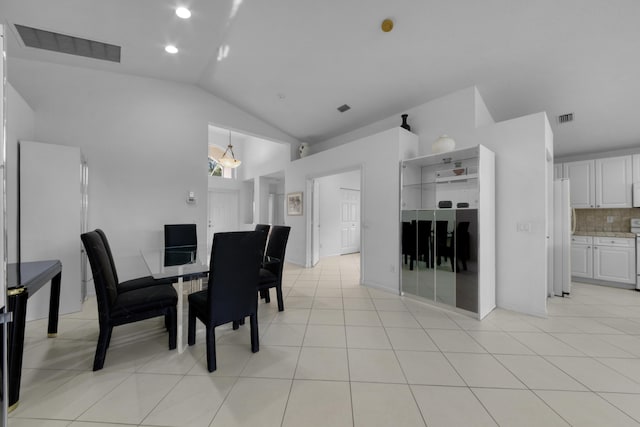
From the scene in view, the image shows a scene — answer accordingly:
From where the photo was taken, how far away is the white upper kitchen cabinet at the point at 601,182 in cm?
403

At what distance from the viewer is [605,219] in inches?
175

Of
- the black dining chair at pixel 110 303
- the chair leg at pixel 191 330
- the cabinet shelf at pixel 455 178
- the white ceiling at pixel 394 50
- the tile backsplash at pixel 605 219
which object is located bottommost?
the chair leg at pixel 191 330

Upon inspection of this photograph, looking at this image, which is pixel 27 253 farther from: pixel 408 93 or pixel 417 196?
pixel 408 93

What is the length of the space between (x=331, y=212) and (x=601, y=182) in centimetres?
527

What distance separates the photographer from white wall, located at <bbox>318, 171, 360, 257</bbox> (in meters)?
6.51

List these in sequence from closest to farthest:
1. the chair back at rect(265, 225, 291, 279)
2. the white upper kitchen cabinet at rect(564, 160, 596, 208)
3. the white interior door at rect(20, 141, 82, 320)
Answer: the white interior door at rect(20, 141, 82, 320) → the chair back at rect(265, 225, 291, 279) → the white upper kitchen cabinet at rect(564, 160, 596, 208)

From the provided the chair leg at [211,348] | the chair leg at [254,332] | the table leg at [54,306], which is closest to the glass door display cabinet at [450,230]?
the chair leg at [254,332]

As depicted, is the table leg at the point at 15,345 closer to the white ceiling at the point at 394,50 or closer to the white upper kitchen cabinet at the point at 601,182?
the white ceiling at the point at 394,50

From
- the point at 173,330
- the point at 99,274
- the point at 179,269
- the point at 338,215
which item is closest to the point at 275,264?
the point at 179,269

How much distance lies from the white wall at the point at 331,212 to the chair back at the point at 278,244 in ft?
11.0

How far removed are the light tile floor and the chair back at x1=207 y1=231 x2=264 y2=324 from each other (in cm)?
43

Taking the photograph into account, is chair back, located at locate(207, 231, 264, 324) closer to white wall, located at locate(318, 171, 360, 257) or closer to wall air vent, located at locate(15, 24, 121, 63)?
wall air vent, located at locate(15, 24, 121, 63)

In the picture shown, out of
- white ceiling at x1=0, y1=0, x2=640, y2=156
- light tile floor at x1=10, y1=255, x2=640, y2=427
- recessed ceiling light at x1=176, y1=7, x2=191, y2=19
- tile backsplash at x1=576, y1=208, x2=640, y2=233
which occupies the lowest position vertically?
light tile floor at x1=10, y1=255, x2=640, y2=427

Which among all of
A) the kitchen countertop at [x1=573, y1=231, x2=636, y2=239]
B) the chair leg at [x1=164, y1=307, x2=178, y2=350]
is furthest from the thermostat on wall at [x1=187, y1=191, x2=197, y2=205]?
the kitchen countertop at [x1=573, y1=231, x2=636, y2=239]
